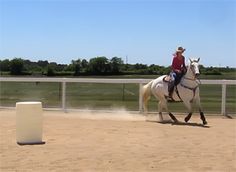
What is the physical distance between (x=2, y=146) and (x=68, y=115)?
790 cm

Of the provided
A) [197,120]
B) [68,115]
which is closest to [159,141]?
[197,120]

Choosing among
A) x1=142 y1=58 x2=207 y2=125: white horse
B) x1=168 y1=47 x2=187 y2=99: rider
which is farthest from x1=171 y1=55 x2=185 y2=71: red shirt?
x1=142 y1=58 x2=207 y2=125: white horse

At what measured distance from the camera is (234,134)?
43.0ft

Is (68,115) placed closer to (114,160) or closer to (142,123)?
(142,123)

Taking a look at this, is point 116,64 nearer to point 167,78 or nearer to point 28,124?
point 167,78

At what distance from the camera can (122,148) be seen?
34.6ft

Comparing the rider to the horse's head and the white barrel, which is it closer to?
the horse's head

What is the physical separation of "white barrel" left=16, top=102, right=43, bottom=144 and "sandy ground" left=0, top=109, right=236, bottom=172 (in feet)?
0.91

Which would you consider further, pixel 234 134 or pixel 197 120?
pixel 197 120

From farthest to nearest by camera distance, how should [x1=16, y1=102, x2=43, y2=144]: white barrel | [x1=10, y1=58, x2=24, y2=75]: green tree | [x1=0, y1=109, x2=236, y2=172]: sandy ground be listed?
1. [x1=10, y1=58, x2=24, y2=75]: green tree
2. [x1=16, y1=102, x2=43, y2=144]: white barrel
3. [x1=0, y1=109, x2=236, y2=172]: sandy ground

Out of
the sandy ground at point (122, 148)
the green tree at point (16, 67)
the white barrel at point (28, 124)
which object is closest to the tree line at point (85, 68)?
the green tree at point (16, 67)

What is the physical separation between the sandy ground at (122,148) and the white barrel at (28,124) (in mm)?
278

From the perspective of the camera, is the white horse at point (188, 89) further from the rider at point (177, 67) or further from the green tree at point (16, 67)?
the green tree at point (16, 67)

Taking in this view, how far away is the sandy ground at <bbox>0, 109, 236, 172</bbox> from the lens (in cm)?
884
